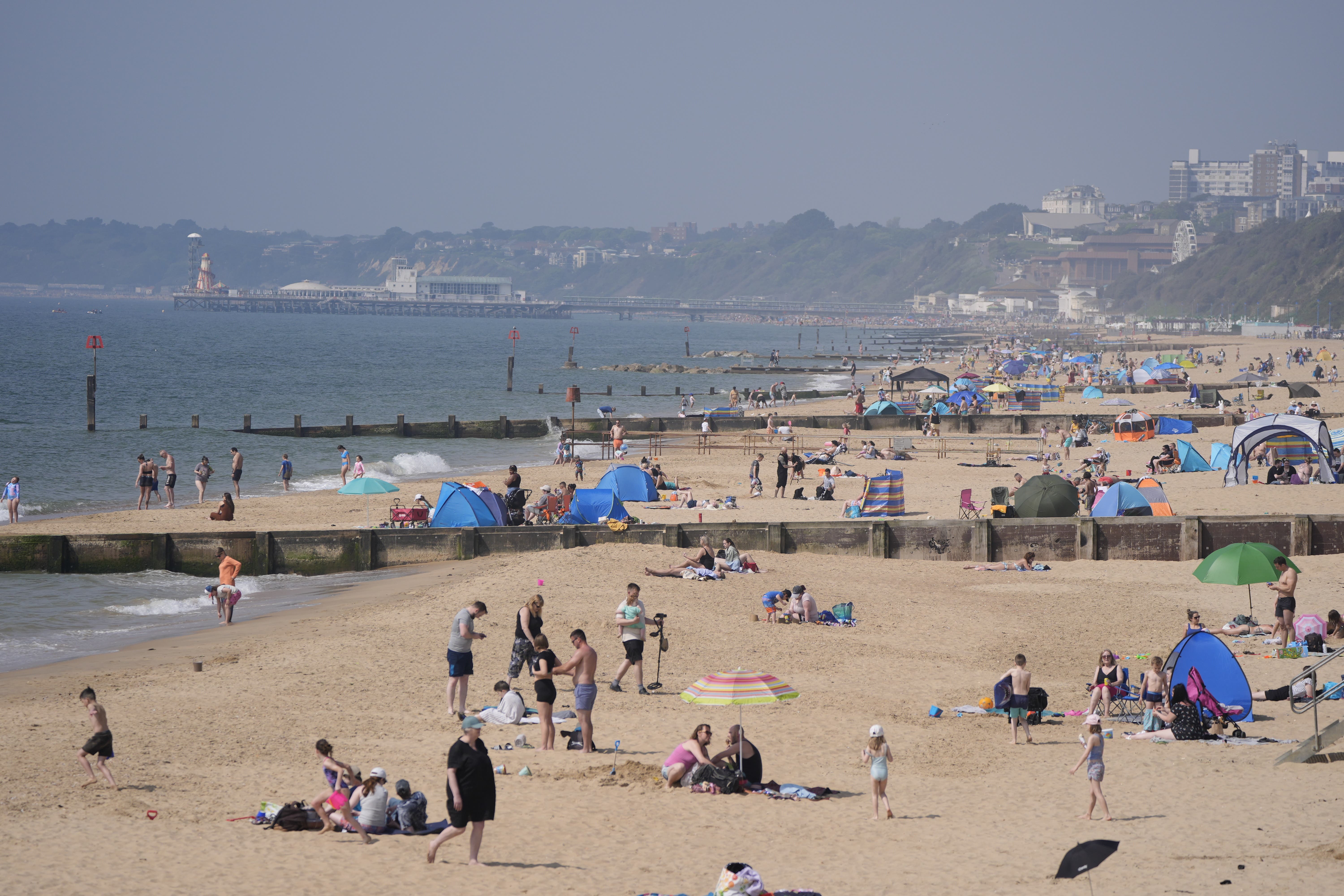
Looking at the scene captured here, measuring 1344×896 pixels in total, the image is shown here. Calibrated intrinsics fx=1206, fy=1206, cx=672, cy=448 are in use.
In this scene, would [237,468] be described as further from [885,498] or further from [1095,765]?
[1095,765]

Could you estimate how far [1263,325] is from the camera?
414ft

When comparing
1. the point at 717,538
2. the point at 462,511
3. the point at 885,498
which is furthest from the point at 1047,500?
the point at 462,511

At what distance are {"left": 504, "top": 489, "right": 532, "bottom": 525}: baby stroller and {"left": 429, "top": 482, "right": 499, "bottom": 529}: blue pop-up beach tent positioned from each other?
47 cm

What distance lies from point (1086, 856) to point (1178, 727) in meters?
5.87

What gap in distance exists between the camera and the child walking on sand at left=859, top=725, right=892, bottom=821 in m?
9.81

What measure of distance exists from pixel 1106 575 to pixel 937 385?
38.1 m

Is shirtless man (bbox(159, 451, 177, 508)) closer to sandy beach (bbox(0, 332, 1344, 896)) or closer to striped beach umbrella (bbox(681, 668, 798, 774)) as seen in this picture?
sandy beach (bbox(0, 332, 1344, 896))

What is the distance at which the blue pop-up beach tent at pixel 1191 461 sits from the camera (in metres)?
30.2

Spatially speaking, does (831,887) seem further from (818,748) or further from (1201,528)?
(1201,528)

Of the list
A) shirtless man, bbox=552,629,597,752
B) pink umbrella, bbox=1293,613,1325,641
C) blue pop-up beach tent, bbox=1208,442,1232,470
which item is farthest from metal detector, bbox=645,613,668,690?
blue pop-up beach tent, bbox=1208,442,1232,470

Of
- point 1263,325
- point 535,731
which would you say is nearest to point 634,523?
point 535,731

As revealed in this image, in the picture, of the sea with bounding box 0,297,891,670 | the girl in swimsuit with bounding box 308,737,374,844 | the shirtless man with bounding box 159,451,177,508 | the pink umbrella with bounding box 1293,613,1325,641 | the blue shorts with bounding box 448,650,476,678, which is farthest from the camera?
the shirtless man with bounding box 159,451,177,508

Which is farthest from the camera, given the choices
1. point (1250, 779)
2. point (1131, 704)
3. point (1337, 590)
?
point (1337, 590)

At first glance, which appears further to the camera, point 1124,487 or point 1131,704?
point 1124,487
